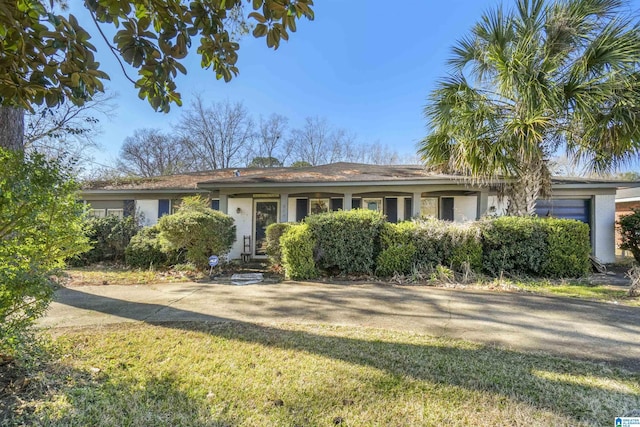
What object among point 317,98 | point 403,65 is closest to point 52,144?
point 317,98

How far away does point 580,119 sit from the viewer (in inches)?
286

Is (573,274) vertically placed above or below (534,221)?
below

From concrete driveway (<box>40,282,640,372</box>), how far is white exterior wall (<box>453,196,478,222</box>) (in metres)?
6.37

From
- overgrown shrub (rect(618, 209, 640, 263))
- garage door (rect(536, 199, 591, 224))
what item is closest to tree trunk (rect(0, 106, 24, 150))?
garage door (rect(536, 199, 591, 224))

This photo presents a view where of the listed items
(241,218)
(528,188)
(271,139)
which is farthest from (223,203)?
(271,139)

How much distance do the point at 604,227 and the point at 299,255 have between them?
11.0 meters

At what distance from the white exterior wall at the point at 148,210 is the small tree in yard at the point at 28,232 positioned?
10248 mm

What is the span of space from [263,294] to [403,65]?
13.2 metres

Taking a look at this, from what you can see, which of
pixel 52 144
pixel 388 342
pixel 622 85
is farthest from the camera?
pixel 52 144

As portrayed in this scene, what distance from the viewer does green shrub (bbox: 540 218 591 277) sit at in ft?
25.1

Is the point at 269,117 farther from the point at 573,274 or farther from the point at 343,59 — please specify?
the point at 573,274

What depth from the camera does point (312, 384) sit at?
263cm

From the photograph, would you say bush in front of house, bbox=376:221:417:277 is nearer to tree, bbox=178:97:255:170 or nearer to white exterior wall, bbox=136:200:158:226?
white exterior wall, bbox=136:200:158:226

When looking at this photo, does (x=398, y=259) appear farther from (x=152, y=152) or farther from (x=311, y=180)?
(x=152, y=152)
